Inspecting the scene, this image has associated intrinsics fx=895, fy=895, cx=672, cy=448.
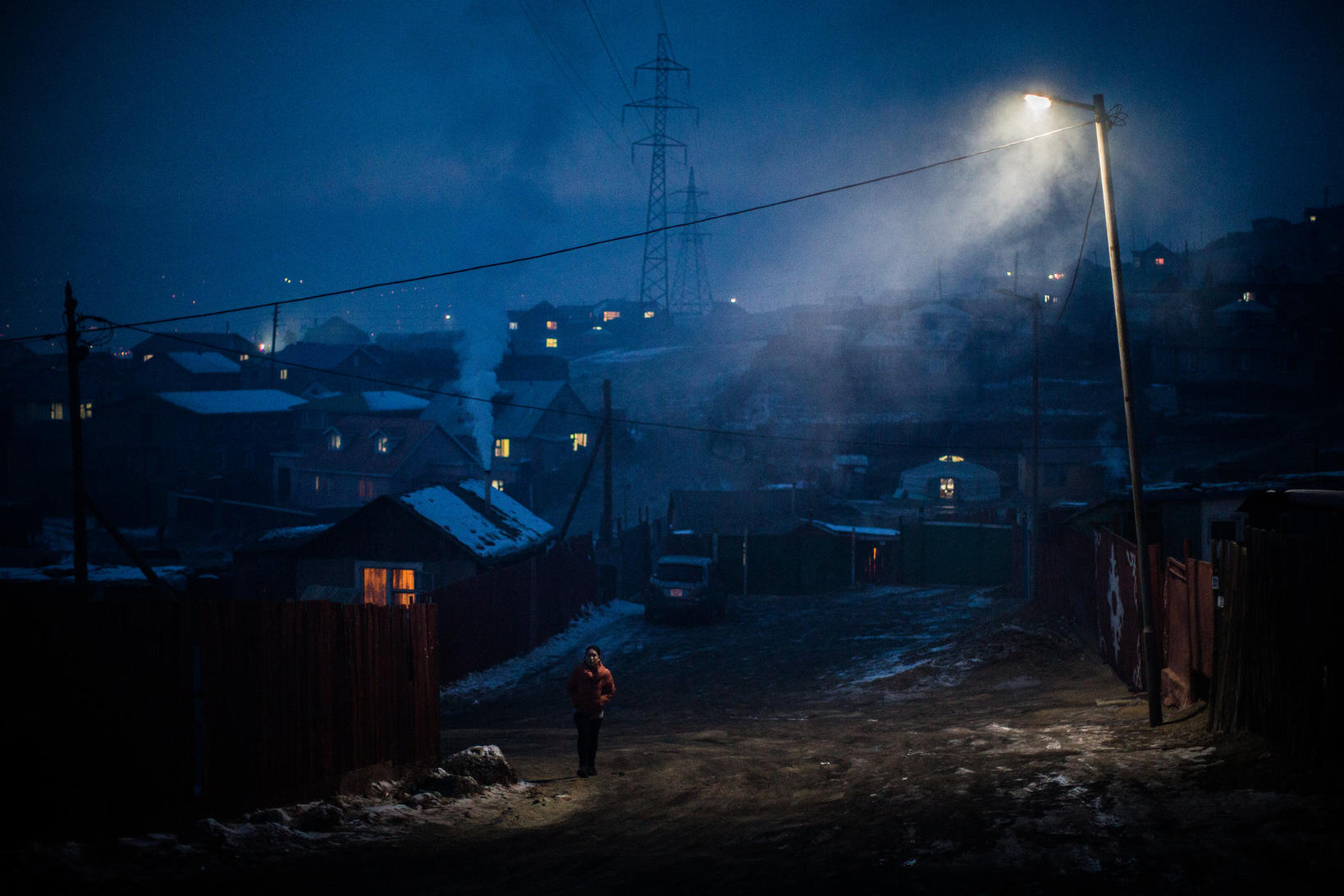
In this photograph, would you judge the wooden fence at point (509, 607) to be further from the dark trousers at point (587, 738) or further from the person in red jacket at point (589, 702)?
the dark trousers at point (587, 738)

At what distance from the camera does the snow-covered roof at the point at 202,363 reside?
241ft

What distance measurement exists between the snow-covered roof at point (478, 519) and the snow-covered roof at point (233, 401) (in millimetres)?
36716

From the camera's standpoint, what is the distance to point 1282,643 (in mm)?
7453

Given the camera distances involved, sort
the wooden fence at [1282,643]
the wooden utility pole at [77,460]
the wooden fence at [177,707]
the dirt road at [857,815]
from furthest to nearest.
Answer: the wooden utility pole at [77,460]
the wooden fence at [1282,643]
the wooden fence at [177,707]
the dirt road at [857,815]

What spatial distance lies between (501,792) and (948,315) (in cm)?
7342

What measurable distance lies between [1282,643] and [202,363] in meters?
81.5

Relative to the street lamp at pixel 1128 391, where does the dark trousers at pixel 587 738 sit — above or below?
below

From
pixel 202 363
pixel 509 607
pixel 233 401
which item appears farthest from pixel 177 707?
pixel 202 363

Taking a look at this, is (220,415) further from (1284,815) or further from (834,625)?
(1284,815)

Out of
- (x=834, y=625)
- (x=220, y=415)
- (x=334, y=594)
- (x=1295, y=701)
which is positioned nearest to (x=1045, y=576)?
(x=834, y=625)

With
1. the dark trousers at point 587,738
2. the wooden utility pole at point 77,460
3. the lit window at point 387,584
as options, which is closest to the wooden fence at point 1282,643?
the dark trousers at point 587,738

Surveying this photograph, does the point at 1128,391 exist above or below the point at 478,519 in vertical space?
above

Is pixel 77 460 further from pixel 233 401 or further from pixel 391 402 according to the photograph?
pixel 391 402

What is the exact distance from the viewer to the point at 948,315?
3009 inches
